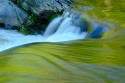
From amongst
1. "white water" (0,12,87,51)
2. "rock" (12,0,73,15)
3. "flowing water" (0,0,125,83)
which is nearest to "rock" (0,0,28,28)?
"white water" (0,12,87,51)

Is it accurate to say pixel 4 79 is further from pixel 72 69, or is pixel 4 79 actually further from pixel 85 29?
pixel 85 29

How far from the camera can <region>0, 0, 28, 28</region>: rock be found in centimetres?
1172

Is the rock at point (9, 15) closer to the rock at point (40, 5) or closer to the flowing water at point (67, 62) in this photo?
the rock at point (40, 5)

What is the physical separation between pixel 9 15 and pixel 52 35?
1.61 m

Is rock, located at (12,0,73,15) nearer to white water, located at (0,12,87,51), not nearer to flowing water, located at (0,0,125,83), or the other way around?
white water, located at (0,12,87,51)

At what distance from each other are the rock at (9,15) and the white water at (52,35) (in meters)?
0.30

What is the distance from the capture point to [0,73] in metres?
4.73

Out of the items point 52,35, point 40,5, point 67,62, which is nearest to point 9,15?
point 40,5

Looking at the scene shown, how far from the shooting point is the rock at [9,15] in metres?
11.7

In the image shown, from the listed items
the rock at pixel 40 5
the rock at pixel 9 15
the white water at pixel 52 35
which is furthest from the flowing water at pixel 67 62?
the rock at pixel 40 5

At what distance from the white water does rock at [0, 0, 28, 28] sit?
0.30 meters

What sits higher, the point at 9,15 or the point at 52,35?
the point at 9,15

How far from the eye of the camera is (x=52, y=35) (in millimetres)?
11188

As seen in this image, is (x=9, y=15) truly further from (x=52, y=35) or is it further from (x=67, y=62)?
(x=67, y=62)
